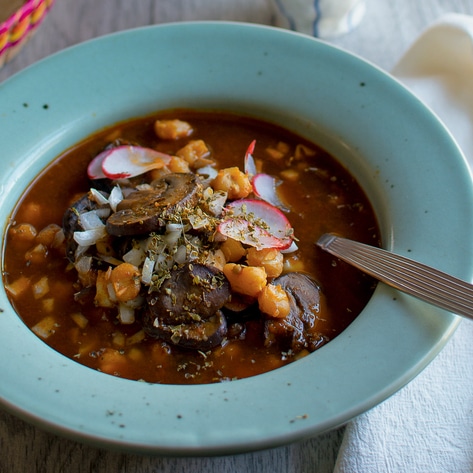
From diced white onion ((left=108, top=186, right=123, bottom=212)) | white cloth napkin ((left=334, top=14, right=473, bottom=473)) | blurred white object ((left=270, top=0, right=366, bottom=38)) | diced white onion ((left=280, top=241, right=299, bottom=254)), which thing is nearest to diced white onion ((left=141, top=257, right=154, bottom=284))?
diced white onion ((left=108, top=186, right=123, bottom=212))

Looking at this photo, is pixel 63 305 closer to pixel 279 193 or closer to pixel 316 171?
pixel 279 193

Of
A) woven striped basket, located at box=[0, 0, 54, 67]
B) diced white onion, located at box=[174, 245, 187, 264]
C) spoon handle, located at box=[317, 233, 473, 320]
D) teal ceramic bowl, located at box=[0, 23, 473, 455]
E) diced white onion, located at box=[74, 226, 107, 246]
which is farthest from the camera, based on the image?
woven striped basket, located at box=[0, 0, 54, 67]

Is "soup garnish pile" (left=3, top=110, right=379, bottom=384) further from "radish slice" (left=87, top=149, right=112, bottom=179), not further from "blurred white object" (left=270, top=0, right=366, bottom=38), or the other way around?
"blurred white object" (left=270, top=0, right=366, bottom=38)

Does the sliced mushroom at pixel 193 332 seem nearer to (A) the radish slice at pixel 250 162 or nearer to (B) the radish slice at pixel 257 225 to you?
(B) the radish slice at pixel 257 225

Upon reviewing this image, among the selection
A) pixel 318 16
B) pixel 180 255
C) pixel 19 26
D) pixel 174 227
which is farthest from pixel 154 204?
pixel 318 16

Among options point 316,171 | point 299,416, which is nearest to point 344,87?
point 316,171

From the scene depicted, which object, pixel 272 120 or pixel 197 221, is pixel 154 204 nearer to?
pixel 197 221
